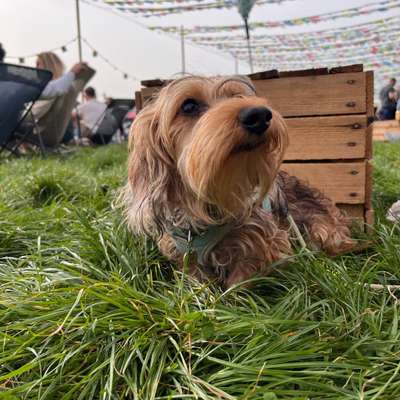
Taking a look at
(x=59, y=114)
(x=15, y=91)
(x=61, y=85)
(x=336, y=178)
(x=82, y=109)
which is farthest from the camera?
(x=82, y=109)

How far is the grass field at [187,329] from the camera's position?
1299 mm

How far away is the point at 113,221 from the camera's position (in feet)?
8.36

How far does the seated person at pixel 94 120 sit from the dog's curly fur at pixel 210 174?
308 inches

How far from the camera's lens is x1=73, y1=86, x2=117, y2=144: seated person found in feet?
31.9

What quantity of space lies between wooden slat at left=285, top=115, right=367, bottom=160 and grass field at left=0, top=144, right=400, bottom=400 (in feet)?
2.15

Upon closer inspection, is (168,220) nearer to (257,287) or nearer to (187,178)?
(187,178)

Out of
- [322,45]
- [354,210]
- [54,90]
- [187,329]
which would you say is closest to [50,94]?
[54,90]

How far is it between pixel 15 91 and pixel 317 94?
13.0 ft

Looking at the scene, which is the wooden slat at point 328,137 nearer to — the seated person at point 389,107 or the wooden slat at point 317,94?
the wooden slat at point 317,94

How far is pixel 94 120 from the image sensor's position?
1092 cm

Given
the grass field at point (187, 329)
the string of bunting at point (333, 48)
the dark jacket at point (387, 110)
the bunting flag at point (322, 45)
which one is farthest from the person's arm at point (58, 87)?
the dark jacket at point (387, 110)

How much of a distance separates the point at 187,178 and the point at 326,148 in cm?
127

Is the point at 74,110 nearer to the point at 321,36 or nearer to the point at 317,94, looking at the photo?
A: the point at 321,36

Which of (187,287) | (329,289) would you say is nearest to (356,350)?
(329,289)
